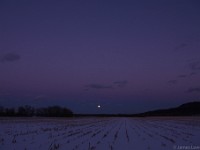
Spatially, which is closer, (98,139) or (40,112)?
(98,139)

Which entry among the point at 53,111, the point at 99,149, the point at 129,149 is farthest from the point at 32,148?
the point at 53,111

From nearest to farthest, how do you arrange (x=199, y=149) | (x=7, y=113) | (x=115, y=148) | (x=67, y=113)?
(x=199, y=149) → (x=115, y=148) → (x=7, y=113) → (x=67, y=113)

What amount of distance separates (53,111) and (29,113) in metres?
13.6

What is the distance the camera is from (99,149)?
14.8 m

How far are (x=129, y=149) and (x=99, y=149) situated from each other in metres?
1.46

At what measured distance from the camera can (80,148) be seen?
15.0 meters

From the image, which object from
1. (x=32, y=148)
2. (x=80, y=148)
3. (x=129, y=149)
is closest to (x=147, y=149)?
(x=129, y=149)

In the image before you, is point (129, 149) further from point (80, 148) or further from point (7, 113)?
point (7, 113)

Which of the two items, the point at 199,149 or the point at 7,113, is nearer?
the point at 199,149

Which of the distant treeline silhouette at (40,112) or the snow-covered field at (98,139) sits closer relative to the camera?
the snow-covered field at (98,139)

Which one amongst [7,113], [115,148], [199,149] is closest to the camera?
[199,149]

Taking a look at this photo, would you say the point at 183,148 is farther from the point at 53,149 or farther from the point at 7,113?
the point at 7,113

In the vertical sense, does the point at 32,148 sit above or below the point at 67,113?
below

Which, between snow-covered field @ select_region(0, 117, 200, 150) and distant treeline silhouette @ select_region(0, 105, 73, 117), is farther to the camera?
distant treeline silhouette @ select_region(0, 105, 73, 117)
